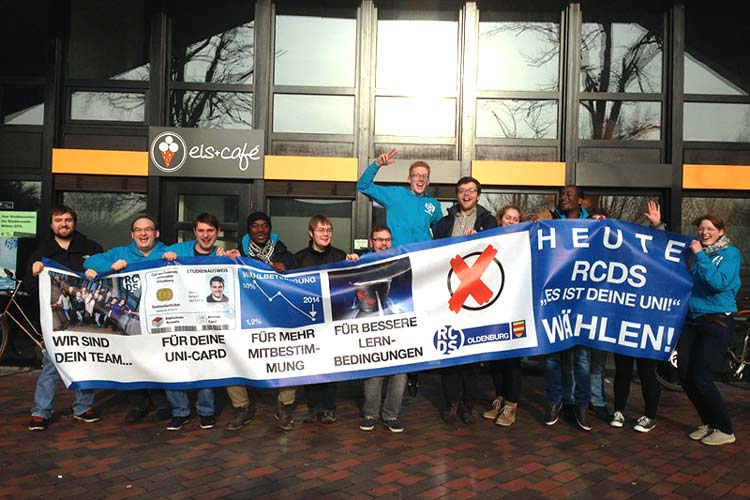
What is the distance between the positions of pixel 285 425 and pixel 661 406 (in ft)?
12.6

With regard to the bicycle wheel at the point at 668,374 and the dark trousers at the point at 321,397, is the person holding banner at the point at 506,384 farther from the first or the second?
Answer: the bicycle wheel at the point at 668,374

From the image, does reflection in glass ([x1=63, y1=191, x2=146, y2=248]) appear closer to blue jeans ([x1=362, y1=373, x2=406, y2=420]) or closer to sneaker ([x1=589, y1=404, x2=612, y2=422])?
blue jeans ([x1=362, y1=373, x2=406, y2=420])

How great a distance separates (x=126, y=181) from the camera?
8625 millimetres

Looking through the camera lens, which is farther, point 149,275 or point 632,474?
point 149,275

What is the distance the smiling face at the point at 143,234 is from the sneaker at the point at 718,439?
4925 mm

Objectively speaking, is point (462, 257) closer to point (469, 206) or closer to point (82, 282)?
point (469, 206)

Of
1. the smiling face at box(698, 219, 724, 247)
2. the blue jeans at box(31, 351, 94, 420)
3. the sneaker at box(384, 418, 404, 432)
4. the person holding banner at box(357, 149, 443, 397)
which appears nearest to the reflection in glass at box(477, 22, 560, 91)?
the person holding banner at box(357, 149, 443, 397)

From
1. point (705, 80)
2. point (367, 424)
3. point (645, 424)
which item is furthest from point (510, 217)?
point (705, 80)

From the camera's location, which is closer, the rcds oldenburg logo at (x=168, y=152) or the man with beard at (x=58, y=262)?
the man with beard at (x=58, y=262)

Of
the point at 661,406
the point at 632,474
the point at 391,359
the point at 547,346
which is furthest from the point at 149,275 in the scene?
the point at 661,406

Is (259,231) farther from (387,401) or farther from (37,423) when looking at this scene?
(37,423)

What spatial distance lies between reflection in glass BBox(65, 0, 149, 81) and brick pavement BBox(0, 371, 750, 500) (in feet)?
16.7

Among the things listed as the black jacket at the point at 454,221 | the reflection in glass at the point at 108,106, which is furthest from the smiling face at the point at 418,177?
the reflection in glass at the point at 108,106

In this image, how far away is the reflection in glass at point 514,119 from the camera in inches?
344
